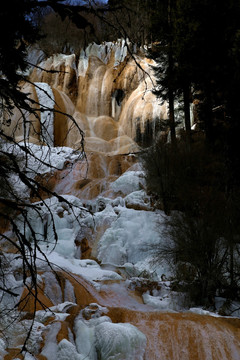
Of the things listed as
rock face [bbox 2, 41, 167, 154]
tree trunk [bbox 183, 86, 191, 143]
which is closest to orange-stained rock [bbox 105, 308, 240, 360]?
tree trunk [bbox 183, 86, 191, 143]

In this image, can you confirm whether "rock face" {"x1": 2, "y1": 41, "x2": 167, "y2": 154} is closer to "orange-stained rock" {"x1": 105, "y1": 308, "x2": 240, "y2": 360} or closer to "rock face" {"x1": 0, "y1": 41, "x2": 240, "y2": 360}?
"rock face" {"x1": 0, "y1": 41, "x2": 240, "y2": 360}

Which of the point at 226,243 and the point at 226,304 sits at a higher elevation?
the point at 226,243

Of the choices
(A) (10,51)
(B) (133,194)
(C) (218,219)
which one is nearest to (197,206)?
(C) (218,219)

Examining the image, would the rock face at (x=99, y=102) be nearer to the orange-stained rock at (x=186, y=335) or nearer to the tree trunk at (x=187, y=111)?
the tree trunk at (x=187, y=111)

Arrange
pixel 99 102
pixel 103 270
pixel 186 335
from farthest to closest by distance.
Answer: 1. pixel 99 102
2. pixel 103 270
3. pixel 186 335

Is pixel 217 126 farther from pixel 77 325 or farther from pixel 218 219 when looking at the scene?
pixel 77 325

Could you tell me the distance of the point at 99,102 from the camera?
32.7m

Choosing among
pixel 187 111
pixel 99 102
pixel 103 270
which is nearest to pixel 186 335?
pixel 103 270

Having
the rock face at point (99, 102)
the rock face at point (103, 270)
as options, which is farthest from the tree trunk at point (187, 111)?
the rock face at point (99, 102)

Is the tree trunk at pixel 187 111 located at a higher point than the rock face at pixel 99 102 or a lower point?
lower

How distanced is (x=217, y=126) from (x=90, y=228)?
7366 millimetres

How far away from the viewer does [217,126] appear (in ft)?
49.0

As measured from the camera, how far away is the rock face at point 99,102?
26.2m

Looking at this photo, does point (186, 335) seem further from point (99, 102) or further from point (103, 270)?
point (99, 102)
